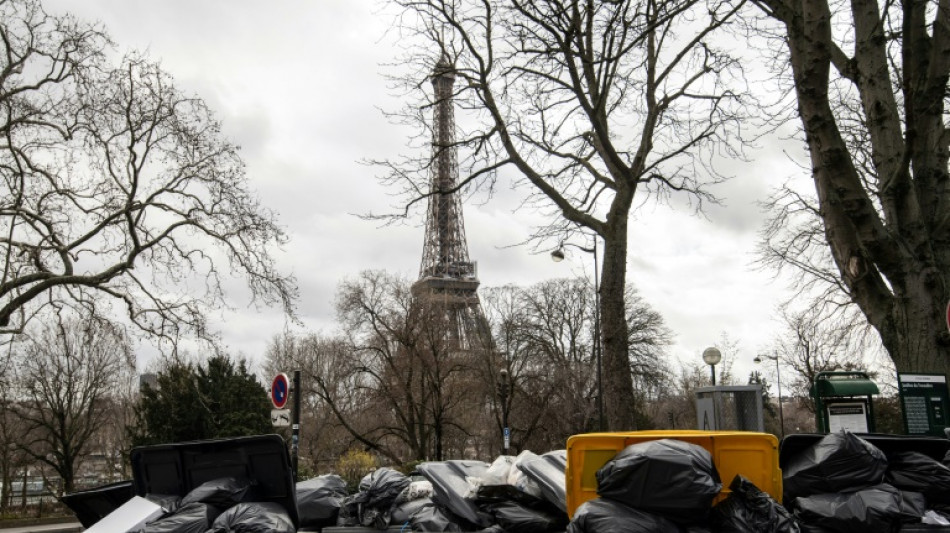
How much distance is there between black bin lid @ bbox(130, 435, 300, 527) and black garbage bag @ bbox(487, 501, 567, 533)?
180 cm

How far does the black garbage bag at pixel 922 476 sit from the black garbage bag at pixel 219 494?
207 inches

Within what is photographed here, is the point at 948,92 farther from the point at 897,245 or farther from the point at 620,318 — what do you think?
the point at 620,318

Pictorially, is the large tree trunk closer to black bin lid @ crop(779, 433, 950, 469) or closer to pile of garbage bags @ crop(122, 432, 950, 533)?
pile of garbage bags @ crop(122, 432, 950, 533)

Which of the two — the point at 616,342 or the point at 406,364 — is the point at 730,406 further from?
the point at 406,364

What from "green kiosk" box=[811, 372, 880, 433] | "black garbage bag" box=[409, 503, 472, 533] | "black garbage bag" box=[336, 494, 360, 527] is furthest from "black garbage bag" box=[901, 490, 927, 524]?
"green kiosk" box=[811, 372, 880, 433]

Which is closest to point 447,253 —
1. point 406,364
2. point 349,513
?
point 406,364

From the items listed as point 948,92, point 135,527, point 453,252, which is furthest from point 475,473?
point 453,252

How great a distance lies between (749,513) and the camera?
5176 mm

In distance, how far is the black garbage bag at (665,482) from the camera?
4.94 meters

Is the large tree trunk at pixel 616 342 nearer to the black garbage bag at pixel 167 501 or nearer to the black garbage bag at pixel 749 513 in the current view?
the black garbage bag at pixel 749 513

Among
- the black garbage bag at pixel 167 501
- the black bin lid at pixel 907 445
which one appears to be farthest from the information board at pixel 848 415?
the black garbage bag at pixel 167 501

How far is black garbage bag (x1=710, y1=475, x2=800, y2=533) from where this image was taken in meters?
5.11

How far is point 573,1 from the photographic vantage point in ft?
36.2

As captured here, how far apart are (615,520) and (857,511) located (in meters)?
1.90
